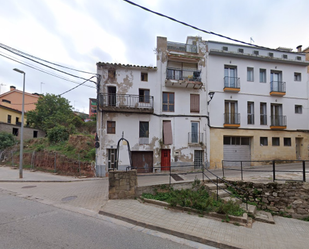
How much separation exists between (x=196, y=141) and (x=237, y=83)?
6661 millimetres

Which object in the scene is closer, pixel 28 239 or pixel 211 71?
pixel 28 239

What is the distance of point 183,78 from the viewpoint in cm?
1446

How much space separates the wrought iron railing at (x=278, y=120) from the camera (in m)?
15.0

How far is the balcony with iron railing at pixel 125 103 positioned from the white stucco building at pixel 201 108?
79 millimetres

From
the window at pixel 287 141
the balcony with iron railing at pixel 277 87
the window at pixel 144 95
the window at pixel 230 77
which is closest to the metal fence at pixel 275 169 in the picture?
the window at pixel 287 141

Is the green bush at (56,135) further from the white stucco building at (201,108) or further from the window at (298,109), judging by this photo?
the window at (298,109)

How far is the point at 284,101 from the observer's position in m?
15.3

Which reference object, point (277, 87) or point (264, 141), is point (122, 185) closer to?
point (264, 141)

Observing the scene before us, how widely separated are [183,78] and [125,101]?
565cm

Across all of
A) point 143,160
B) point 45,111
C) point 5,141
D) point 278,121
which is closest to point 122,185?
point 143,160

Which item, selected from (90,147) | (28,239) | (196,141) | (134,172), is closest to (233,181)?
(134,172)

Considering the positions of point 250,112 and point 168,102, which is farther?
point 250,112

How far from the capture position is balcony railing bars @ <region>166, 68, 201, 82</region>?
14.2m

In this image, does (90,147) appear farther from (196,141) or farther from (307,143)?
(307,143)
